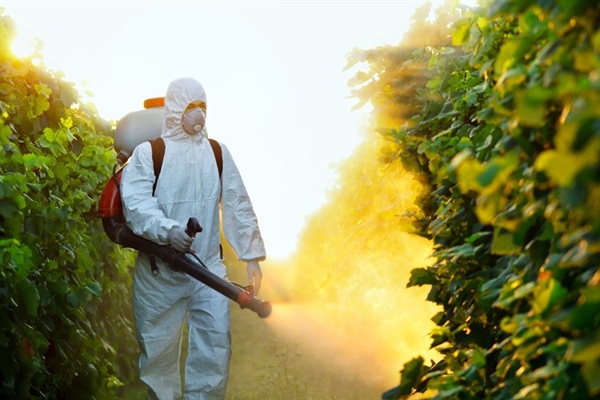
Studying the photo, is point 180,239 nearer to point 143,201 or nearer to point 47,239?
point 143,201

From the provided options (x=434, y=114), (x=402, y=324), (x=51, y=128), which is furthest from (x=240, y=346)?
(x=434, y=114)

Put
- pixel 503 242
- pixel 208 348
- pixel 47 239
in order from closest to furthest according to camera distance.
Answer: pixel 503 242, pixel 47 239, pixel 208 348

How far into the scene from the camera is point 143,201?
18.3 ft

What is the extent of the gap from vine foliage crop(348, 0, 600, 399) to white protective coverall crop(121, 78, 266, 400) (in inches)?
79.5

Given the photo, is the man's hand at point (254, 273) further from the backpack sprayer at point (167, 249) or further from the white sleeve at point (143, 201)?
the white sleeve at point (143, 201)

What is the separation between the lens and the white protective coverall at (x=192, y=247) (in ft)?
18.4

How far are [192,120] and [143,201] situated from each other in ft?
1.90

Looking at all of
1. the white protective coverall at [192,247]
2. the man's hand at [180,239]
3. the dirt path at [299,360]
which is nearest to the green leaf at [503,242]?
the man's hand at [180,239]

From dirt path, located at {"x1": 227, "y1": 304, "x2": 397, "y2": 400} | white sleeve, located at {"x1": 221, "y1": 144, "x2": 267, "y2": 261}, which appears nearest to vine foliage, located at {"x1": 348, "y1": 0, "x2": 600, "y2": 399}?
white sleeve, located at {"x1": 221, "y1": 144, "x2": 267, "y2": 261}

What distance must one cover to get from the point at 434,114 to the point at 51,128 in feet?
8.23

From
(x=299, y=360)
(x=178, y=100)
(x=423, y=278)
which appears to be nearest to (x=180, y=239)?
(x=178, y=100)

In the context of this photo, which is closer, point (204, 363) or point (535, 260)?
point (535, 260)

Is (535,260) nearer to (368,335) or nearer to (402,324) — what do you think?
(402,324)

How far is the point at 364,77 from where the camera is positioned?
5676mm
